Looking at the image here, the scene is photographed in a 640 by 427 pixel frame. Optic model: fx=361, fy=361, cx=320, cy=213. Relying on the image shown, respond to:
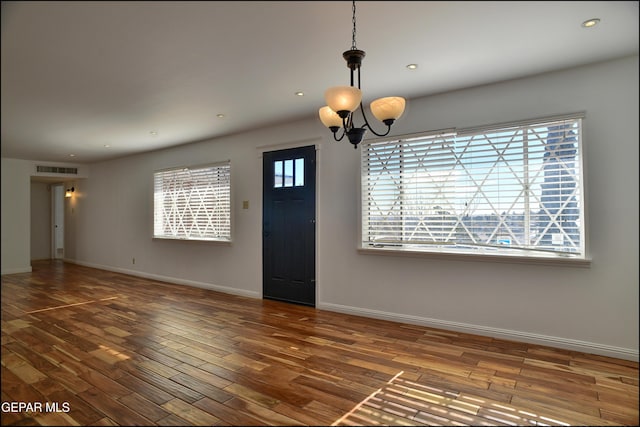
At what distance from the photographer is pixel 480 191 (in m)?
3.54

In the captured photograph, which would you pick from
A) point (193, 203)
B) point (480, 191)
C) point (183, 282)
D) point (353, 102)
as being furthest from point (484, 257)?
point (183, 282)

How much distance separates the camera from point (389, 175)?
4.08m

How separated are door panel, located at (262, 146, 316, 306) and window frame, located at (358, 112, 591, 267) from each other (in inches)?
28.9

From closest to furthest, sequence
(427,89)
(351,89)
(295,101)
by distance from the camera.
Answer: (351,89) → (427,89) → (295,101)

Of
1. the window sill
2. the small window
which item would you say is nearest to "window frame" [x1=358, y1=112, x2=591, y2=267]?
the window sill

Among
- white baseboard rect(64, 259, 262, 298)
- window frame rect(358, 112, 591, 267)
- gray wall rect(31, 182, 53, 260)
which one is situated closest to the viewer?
window frame rect(358, 112, 591, 267)

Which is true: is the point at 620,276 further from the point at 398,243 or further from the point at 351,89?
the point at 351,89

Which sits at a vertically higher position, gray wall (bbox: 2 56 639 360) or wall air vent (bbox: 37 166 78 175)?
wall air vent (bbox: 37 166 78 175)

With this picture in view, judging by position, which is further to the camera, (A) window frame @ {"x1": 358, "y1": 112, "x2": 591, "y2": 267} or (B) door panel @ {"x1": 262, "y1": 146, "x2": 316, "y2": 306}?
(B) door panel @ {"x1": 262, "y1": 146, "x2": 316, "y2": 306}

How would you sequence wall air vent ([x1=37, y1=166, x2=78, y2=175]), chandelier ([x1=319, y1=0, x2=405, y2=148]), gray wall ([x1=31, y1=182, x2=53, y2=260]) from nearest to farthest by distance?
chandelier ([x1=319, y1=0, x2=405, y2=148]) → wall air vent ([x1=37, y1=166, x2=78, y2=175]) → gray wall ([x1=31, y1=182, x2=53, y2=260])

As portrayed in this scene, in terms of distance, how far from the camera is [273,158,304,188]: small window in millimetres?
4789

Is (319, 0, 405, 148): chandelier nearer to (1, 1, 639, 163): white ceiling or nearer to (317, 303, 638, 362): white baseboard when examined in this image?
(1, 1, 639, 163): white ceiling

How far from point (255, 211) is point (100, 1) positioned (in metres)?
3.34

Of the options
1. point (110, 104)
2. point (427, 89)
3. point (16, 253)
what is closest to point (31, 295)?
point (16, 253)
